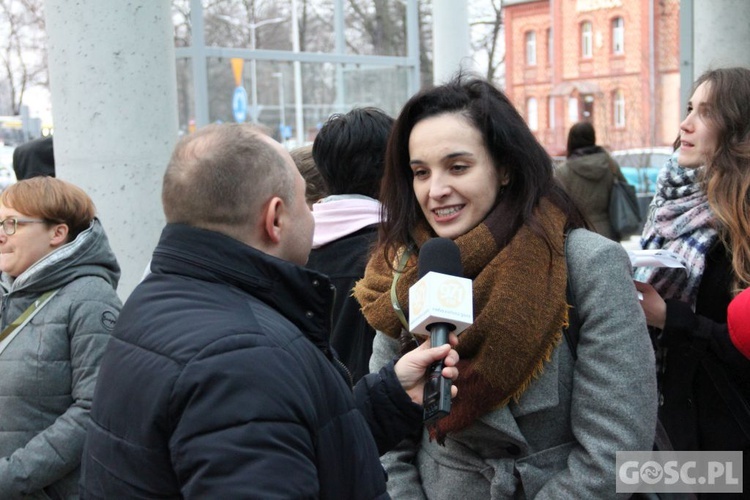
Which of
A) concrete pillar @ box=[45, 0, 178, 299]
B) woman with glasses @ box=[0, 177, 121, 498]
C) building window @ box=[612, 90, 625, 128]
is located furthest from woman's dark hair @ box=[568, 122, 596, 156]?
building window @ box=[612, 90, 625, 128]

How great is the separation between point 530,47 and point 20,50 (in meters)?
27.2

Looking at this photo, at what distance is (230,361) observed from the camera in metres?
1.76

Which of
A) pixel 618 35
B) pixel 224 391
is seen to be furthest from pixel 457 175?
pixel 618 35

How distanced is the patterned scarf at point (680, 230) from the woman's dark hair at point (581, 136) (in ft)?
16.7

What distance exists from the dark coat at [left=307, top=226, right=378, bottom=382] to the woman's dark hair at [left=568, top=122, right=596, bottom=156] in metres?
5.42

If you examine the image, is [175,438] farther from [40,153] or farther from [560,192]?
[40,153]

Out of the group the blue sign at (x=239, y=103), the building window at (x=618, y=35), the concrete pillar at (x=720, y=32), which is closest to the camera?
the concrete pillar at (x=720, y=32)

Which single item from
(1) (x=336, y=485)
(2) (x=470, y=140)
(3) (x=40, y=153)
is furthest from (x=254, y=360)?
(3) (x=40, y=153)

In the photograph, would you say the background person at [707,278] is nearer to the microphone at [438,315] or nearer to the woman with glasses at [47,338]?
the microphone at [438,315]

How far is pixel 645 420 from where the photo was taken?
2439mm

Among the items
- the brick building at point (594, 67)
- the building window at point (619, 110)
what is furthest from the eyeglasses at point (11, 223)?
the building window at point (619, 110)

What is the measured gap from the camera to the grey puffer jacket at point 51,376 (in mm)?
3219

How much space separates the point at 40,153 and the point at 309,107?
5.56 m

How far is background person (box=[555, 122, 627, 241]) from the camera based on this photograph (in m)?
8.38
